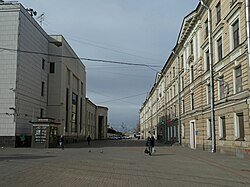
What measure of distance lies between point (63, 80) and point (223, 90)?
3241cm

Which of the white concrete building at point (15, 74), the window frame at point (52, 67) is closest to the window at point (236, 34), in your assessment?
the white concrete building at point (15, 74)

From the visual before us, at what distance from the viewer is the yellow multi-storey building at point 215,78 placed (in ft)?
69.3

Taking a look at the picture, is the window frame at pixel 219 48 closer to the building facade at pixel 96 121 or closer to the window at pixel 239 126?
the window at pixel 239 126

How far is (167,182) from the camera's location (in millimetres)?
11117

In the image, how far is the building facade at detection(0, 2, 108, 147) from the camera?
37156 mm

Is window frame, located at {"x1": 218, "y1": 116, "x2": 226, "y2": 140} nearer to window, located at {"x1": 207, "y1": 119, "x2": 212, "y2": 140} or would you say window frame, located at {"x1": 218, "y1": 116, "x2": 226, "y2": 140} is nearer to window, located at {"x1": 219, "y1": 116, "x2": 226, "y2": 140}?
window, located at {"x1": 219, "y1": 116, "x2": 226, "y2": 140}

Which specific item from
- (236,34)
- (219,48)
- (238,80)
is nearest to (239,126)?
(238,80)

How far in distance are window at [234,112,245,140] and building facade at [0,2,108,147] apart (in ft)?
53.9

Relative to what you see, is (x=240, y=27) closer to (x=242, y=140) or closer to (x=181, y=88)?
(x=242, y=140)

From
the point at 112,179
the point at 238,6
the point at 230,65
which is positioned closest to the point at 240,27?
the point at 238,6

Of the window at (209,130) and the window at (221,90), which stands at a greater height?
the window at (221,90)

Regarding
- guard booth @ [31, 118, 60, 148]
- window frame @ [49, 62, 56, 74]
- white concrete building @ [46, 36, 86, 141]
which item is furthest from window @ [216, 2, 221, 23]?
window frame @ [49, 62, 56, 74]

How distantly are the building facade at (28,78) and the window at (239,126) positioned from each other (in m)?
16.4

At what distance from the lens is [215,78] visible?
26.9 metres
